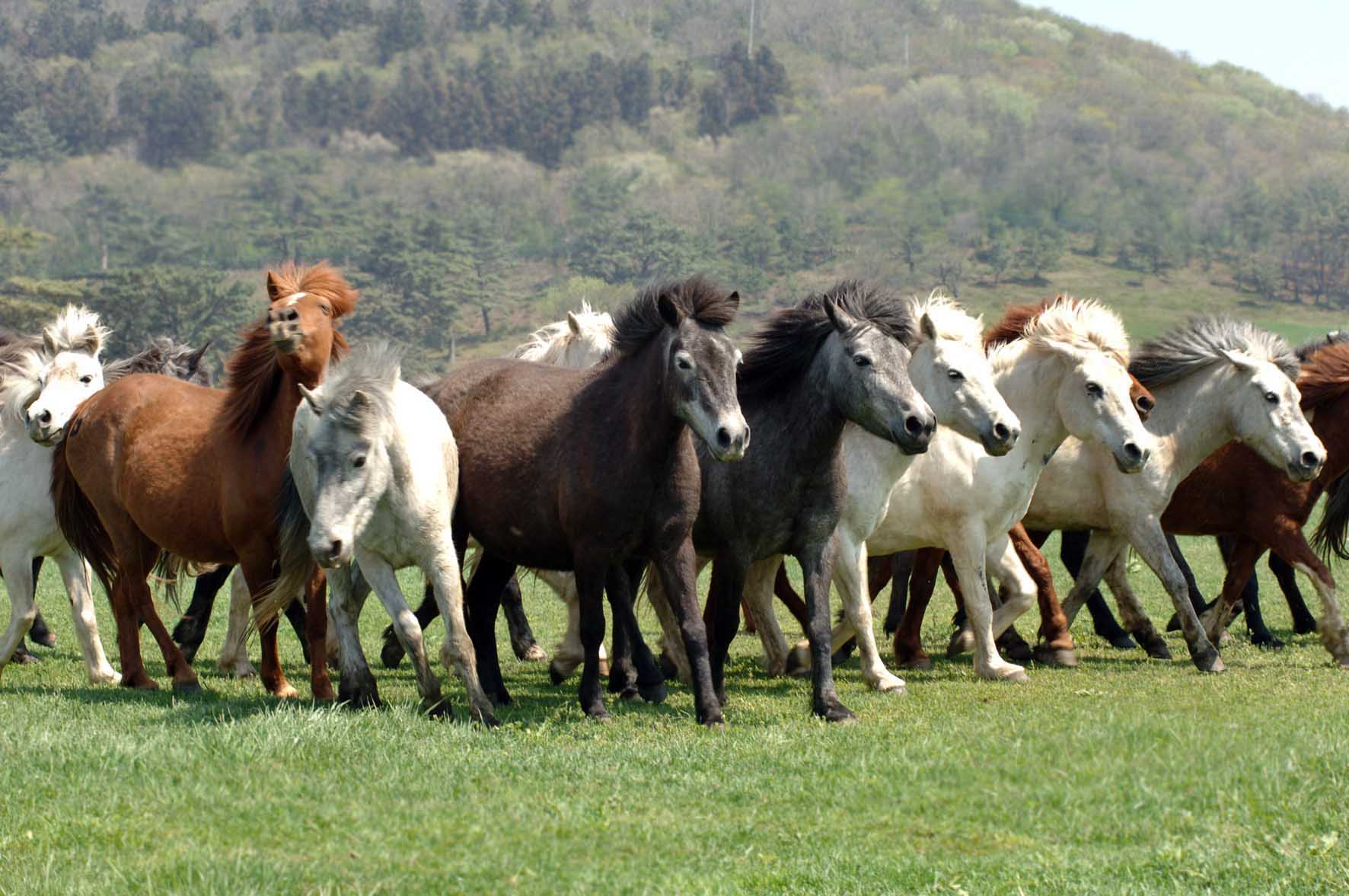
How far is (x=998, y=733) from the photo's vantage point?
8.05 m

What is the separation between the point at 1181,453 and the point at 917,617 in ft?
7.09

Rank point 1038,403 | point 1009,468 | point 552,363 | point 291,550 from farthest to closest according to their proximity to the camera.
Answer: point 552,363
point 1038,403
point 1009,468
point 291,550

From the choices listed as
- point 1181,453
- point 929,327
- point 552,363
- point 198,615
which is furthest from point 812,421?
point 198,615

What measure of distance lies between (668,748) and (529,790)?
3.27 feet

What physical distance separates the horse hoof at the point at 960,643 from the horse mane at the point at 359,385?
5.09 metres

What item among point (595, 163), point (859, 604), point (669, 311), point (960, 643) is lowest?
point (595, 163)

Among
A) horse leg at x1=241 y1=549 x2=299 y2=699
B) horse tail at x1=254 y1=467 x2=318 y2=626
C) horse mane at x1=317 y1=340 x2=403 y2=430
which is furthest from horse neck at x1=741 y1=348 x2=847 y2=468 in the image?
horse leg at x1=241 y1=549 x2=299 y2=699

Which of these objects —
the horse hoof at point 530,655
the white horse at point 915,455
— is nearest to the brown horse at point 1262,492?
the white horse at point 915,455

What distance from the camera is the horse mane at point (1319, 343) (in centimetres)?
1304

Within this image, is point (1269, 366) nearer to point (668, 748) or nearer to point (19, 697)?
point (668, 748)

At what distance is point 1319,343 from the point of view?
1393 cm

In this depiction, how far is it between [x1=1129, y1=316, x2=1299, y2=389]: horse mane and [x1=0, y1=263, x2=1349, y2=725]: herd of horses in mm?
22

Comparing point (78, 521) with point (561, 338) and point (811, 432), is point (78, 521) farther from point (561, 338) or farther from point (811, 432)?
point (811, 432)

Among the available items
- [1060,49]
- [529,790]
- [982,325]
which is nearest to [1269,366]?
[982,325]
